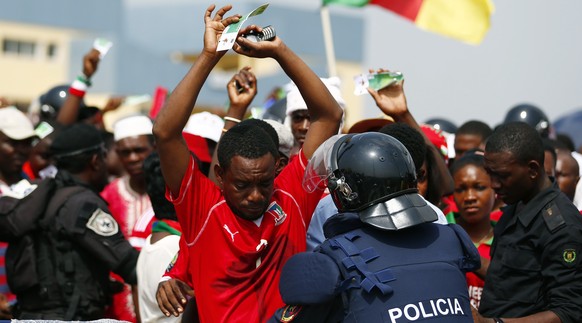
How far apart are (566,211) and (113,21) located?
3360 cm

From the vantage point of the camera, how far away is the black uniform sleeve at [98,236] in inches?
241

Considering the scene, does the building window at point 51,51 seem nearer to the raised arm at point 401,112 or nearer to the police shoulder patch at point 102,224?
the police shoulder patch at point 102,224

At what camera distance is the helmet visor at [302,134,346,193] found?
13.5 ft

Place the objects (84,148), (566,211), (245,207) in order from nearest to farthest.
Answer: (245,207)
(566,211)
(84,148)

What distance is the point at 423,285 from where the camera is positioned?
3707 millimetres

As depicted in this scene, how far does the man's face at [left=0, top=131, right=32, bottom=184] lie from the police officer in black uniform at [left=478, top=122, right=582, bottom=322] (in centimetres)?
381

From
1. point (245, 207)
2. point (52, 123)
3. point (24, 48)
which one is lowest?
point (24, 48)

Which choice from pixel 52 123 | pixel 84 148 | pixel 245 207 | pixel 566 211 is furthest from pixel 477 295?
pixel 52 123

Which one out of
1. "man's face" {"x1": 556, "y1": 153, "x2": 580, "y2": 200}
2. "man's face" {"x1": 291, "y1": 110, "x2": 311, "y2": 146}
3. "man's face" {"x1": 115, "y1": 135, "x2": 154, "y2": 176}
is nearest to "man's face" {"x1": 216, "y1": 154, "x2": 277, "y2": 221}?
"man's face" {"x1": 291, "y1": 110, "x2": 311, "y2": 146}

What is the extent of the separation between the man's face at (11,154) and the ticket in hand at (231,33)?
351cm

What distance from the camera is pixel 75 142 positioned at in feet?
22.4

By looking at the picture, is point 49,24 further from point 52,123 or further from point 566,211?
point 566,211

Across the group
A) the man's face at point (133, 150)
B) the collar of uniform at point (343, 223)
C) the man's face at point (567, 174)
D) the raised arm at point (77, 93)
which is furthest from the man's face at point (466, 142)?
the collar of uniform at point (343, 223)

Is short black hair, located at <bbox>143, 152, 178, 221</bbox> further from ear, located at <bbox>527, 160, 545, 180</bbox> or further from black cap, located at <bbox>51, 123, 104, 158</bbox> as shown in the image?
ear, located at <bbox>527, 160, 545, 180</bbox>
